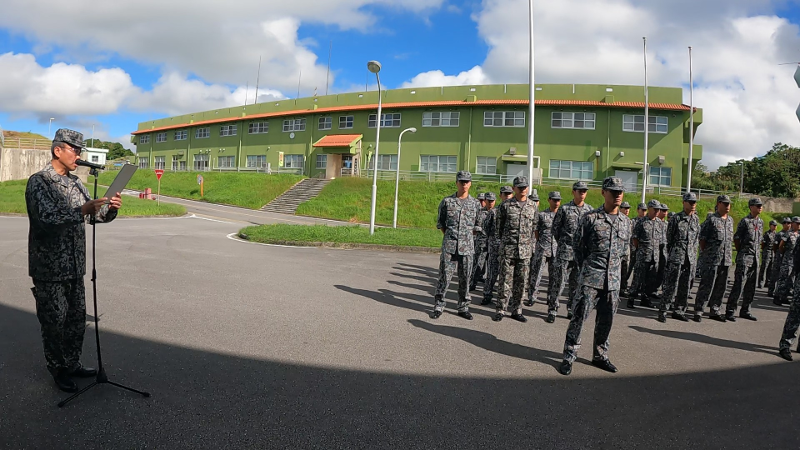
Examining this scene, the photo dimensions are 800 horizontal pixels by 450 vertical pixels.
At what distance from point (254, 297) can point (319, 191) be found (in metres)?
30.8

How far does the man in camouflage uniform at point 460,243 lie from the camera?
6.75 metres

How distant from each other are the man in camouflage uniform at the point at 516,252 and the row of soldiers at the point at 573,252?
0.05 feet

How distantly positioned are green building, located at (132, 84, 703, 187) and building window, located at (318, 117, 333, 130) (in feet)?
0.32

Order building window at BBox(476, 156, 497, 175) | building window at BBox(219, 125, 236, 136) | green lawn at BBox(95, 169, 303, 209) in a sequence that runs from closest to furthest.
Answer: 1. building window at BBox(476, 156, 497, 175)
2. green lawn at BBox(95, 169, 303, 209)
3. building window at BBox(219, 125, 236, 136)

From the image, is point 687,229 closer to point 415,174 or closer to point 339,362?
point 339,362

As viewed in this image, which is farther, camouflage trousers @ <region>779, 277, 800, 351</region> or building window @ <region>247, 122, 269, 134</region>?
building window @ <region>247, 122, 269, 134</region>

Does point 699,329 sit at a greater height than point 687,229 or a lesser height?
lesser

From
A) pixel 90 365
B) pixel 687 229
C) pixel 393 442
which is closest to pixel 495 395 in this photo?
pixel 393 442

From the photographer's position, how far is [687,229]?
789 cm

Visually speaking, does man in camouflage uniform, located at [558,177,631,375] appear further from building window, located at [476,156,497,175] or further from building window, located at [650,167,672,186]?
building window, located at [650,167,672,186]

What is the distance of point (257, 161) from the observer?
49.8 metres

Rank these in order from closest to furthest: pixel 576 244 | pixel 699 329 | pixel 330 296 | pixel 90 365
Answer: pixel 90 365 < pixel 576 244 < pixel 699 329 < pixel 330 296

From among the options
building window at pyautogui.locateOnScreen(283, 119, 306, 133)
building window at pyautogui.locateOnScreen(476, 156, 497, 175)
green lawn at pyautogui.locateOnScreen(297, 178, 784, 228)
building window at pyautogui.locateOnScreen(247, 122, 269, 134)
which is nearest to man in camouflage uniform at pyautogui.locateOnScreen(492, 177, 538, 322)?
green lawn at pyautogui.locateOnScreen(297, 178, 784, 228)

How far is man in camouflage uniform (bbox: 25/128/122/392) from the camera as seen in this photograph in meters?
3.59
